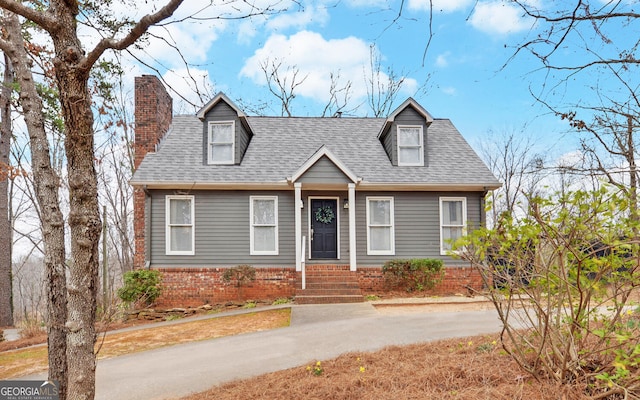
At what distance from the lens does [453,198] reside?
13.4 m

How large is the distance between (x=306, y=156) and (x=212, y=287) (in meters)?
5.17

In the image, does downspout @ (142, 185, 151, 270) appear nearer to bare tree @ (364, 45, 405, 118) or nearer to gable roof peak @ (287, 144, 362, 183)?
gable roof peak @ (287, 144, 362, 183)

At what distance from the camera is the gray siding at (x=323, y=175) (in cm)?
1241

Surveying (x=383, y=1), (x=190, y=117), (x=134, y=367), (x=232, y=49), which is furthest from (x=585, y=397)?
(x=190, y=117)

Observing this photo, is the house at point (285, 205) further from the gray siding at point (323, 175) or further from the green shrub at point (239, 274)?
the green shrub at point (239, 274)

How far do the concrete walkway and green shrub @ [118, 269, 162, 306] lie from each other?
158 inches

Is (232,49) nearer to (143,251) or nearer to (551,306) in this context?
(551,306)

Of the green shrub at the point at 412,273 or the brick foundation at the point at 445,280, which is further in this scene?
the brick foundation at the point at 445,280

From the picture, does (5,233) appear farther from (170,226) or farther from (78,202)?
(78,202)

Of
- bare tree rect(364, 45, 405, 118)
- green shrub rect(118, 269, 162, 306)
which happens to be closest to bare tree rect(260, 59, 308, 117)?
bare tree rect(364, 45, 405, 118)

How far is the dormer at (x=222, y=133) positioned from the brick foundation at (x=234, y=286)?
3.59m

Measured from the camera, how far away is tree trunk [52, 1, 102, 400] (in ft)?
10.0

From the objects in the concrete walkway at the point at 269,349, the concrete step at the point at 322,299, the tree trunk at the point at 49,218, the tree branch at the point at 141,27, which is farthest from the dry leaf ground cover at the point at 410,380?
the concrete step at the point at 322,299

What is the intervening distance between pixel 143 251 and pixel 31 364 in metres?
5.60
